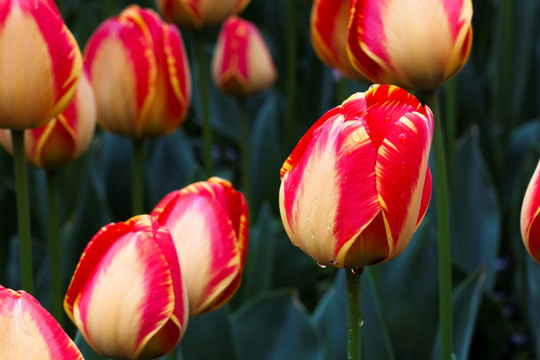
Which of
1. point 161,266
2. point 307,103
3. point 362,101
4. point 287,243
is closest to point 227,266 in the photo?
point 161,266

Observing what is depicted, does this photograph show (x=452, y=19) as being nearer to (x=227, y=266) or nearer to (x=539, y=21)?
(x=227, y=266)

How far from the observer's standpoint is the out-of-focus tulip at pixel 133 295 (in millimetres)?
816

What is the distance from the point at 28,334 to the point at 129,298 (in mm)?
186

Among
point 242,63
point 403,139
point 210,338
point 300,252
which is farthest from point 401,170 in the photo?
point 242,63

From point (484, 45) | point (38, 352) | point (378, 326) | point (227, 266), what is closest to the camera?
point (38, 352)

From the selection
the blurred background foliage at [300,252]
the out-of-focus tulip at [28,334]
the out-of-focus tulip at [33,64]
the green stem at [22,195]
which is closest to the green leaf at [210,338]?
the blurred background foliage at [300,252]

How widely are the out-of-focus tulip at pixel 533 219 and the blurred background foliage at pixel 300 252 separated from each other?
318 mm

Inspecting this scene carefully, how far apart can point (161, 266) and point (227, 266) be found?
0.39 ft

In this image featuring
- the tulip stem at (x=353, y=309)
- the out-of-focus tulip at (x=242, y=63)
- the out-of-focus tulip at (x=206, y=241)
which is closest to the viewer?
the tulip stem at (x=353, y=309)

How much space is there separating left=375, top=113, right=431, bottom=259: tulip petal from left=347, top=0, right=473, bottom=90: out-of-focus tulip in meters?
0.22

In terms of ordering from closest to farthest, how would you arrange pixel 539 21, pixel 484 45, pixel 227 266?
pixel 227 266
pixel 539 21
pixel 484 45

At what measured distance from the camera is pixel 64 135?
4.04 feet

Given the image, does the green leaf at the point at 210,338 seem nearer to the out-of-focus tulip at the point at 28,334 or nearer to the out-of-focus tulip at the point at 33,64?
the out-of-focus tulip at the point at 33,64

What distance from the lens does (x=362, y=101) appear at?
2.47ft
